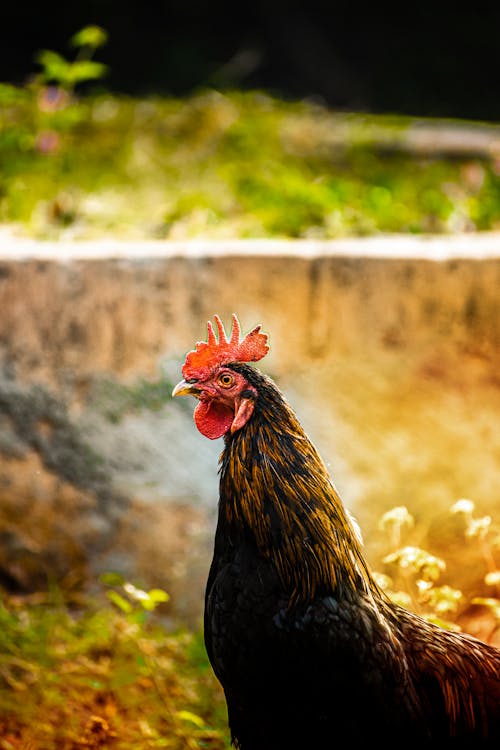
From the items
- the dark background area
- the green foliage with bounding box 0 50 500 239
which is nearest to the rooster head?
the green foliage with bounding box 0 50 500 239

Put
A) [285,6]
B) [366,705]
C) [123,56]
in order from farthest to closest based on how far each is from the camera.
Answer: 1. [285,6]
2. [123,56]
3. [366,705]

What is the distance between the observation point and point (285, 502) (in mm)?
1786

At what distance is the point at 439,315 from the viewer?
2.90 metres

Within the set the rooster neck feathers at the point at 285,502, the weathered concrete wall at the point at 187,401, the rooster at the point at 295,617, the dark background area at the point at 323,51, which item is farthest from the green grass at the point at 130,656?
the dark background area at the point at 323,51

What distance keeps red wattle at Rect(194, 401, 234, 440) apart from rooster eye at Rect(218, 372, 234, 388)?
0.20 feet

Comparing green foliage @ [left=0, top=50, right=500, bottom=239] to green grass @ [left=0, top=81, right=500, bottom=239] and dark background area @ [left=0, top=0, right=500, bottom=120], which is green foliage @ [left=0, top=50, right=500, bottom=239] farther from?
dark background area @ [left=0, top=0, right=500, bottom=120]

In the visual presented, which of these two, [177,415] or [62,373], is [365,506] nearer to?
[177,415]

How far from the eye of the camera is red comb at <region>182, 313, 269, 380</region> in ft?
6.09

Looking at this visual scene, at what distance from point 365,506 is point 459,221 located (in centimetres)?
134

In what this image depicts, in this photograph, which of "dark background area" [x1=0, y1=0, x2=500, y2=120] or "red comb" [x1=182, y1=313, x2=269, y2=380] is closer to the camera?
"red comb" [x1=182, y1=313, x2=269, y2=380]

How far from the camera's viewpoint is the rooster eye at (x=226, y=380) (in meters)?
1.83

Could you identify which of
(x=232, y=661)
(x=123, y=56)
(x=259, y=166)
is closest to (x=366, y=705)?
(x=232, y=661)

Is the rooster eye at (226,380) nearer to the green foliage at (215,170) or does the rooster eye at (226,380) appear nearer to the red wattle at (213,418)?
the red wattle at (213,418)

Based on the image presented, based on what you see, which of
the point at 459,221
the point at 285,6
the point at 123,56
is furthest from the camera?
the point at 285,6
